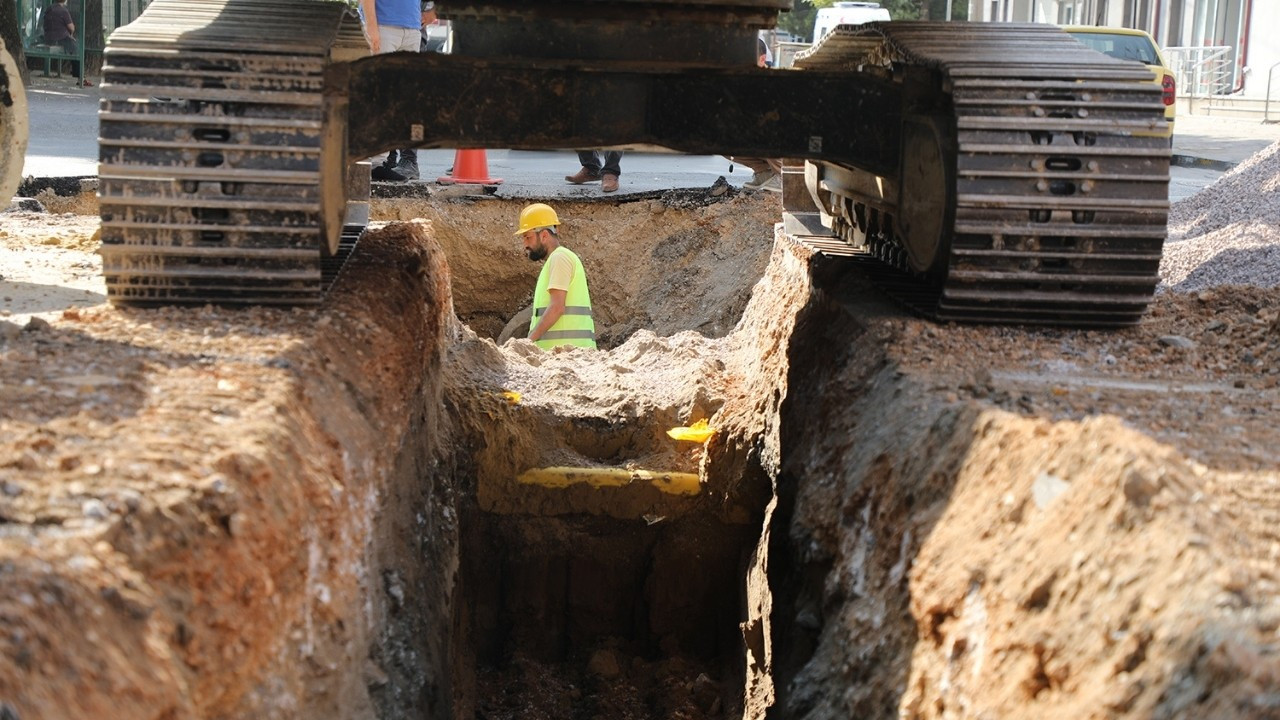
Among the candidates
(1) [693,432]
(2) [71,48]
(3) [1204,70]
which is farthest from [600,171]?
(3) [1204,70]

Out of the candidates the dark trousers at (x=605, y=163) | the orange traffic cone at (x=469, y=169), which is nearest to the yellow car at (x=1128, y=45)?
the dark trousers at (x=605, y=163)

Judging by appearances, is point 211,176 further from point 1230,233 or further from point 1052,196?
point 1230,233

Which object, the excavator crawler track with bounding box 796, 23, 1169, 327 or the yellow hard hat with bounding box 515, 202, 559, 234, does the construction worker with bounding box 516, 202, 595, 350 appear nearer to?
the yellow hard hat with bounding box 515, 202, 559, 234

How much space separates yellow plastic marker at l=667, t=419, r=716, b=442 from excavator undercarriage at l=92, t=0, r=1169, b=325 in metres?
1.61

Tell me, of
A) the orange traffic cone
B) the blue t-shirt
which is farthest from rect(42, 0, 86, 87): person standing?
the blue t-shirt

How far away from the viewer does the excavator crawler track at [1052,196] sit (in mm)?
5133

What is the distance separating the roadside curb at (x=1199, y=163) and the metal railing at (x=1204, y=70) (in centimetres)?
891

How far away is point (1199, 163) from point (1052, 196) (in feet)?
41.2

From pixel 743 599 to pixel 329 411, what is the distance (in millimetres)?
2941

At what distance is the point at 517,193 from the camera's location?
11680mm

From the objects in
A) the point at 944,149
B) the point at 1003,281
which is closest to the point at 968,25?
the point at 944,149

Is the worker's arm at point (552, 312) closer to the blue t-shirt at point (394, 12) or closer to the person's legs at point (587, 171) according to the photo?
the blue t-shirt at point (394, 12)

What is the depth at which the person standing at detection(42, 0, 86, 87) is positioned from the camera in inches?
858

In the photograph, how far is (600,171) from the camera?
515 inches
